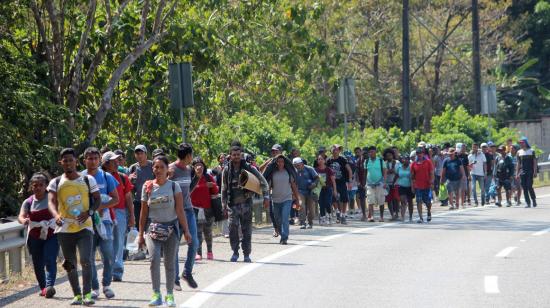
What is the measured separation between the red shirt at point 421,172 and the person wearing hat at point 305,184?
308cm

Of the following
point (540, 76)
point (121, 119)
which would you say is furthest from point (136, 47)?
point (540, 76)

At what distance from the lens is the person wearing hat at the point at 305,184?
23059 millimetres

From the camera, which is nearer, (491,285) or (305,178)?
(491,285)

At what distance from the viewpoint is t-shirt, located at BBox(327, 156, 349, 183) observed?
81.6ft

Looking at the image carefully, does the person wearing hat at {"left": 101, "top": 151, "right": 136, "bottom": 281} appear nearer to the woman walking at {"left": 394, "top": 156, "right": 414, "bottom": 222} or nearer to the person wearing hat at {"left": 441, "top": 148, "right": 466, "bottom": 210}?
the woman walking at {"left": 394, "top": 156, "right": 414, "bottom": 222}

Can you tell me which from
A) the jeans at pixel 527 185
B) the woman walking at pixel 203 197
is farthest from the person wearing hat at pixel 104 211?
the jeans at pixel 527 185

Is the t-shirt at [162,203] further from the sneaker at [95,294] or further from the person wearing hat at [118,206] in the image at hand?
the person wearing hat at [118,206]

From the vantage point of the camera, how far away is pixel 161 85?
80.9 ft

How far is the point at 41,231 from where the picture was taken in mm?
13078

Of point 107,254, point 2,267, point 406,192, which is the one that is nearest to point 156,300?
point 107,254

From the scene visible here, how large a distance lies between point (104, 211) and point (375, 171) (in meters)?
12.9

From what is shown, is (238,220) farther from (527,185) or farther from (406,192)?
(527,185)

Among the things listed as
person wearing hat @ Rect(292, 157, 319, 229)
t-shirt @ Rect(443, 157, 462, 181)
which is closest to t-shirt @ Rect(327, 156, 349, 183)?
person wearing hat @ Rect(292, 157, 319, 229)

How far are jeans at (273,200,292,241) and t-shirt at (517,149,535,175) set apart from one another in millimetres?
11009
